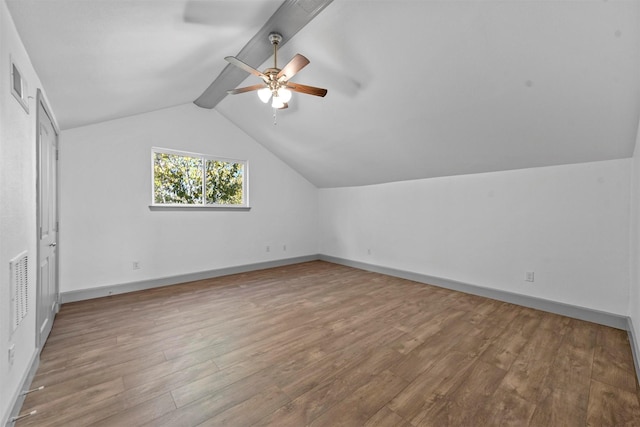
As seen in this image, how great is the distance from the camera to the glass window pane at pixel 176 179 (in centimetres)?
425

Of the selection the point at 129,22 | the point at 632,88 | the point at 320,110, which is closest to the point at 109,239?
the point at 129,22

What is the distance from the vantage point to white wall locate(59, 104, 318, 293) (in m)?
3.54

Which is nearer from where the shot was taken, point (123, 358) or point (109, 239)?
point (123, 358)

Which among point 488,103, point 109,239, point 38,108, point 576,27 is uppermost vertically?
point 576,27

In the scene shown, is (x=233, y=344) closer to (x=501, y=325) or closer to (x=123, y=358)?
(x=123, y=358)

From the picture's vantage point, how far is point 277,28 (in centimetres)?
246

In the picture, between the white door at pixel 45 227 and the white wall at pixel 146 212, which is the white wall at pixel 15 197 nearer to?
the white door at pixel 45 227

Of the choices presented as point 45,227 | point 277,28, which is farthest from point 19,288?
point 277,28

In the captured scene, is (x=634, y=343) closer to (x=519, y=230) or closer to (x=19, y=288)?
(x=519, y=230)

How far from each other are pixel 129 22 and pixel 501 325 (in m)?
4.12

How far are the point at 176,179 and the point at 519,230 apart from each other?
5.10 m

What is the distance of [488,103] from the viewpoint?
8.48 feet

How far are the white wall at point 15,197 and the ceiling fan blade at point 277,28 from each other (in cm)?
171

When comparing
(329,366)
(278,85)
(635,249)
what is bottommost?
(329,366)
